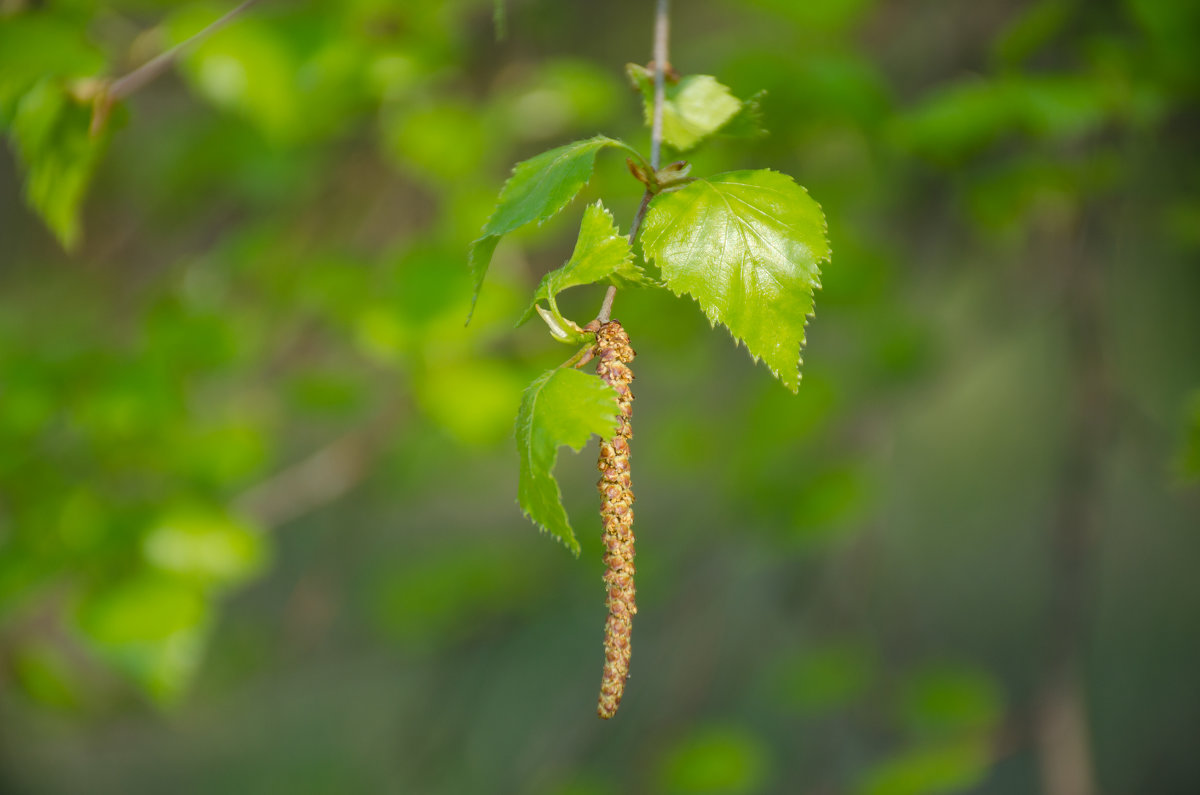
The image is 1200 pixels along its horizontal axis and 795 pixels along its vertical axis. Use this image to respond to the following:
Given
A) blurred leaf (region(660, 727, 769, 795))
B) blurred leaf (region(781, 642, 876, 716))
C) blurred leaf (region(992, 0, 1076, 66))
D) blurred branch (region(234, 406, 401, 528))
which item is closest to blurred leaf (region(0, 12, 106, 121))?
blurred branch (region(234, 406, 401, 528))

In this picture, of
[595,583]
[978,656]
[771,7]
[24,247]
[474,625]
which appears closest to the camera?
[771,7]

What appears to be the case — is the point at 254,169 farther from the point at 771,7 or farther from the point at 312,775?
the point at 312,775

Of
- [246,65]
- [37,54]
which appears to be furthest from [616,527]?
[246,65]

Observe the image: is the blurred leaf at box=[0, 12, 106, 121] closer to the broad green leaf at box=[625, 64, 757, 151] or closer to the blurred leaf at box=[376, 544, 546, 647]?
the broad green leaf at box=[625, 64, 757, 151]

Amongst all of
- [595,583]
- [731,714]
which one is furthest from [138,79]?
[731,714]

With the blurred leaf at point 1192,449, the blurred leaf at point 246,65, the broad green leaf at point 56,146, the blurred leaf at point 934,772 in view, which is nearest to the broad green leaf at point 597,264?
the broad green leaf at point 56,146

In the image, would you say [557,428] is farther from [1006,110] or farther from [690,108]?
[1006,110]
